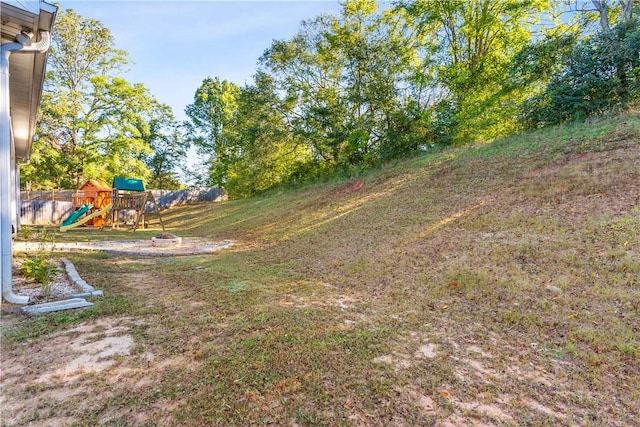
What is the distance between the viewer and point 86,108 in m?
16.5

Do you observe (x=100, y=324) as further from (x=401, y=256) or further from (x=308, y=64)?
(x=308, y=64)

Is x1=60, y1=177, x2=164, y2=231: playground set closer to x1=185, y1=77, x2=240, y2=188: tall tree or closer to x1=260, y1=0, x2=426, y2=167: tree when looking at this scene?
x1=260, y1=0, x2=426, y2=167: tree

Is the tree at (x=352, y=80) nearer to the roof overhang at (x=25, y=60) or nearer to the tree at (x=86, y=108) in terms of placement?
the tree at (x=86, y=108)

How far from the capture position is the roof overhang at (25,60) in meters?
3.25

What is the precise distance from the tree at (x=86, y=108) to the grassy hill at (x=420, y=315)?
1314cm

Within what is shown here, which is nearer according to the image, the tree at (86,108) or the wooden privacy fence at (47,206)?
the wooden privacy fence at (47,206)

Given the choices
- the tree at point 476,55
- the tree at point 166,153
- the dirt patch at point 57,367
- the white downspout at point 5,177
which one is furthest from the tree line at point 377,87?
the dirt patch at point 57,367

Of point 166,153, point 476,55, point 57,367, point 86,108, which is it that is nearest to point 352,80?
point 476,55

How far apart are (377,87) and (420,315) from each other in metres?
10.5

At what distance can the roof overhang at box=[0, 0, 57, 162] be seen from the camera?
3248mm

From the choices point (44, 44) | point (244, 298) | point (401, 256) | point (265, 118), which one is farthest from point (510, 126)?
point (44, 44)

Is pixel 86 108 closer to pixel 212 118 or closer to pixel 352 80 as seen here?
pixel 212 118

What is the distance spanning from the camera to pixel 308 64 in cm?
1420

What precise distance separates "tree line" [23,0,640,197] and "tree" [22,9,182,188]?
0.18 ft
